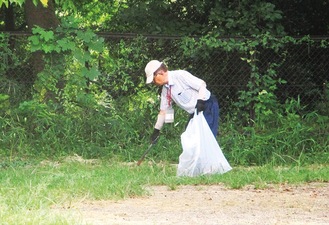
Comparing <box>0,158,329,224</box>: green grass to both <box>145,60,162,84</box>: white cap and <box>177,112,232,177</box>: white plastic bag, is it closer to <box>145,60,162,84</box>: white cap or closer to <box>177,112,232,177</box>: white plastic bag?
<box>177,112,232,177</box>: white plastic bag

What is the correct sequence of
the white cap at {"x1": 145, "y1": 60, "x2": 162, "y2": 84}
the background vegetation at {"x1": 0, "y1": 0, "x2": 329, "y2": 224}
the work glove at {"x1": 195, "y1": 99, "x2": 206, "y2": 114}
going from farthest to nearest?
the background vegetation at {"x1": 0, "y1": 0, "x2": 329, "y2": 224} < the work glove at {"x1": 195, "y1": 99, "x2": 206, "y2": 114} < the white cap at {"x1": 145, "y1": 60, "x2": 162, "y2": 84}

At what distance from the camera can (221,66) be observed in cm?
1272

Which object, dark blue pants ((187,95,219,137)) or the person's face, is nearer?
the person's face

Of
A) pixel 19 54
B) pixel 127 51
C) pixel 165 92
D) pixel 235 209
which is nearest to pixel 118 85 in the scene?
pixel 127 51

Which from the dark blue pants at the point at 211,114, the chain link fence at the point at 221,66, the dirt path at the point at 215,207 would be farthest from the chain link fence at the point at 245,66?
the dirt path at the point at 215,207

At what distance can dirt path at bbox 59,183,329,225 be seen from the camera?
6633mm

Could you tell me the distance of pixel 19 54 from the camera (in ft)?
40.4

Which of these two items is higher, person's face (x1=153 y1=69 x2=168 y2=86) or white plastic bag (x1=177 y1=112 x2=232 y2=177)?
person's face (x1=153 y1=69 x2=168 y2=86)

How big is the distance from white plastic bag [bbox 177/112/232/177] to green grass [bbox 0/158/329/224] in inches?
8.0

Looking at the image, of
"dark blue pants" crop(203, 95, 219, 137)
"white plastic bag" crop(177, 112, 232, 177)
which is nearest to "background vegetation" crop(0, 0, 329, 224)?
"white plastic bag" crop(177, 112, 232, 177)

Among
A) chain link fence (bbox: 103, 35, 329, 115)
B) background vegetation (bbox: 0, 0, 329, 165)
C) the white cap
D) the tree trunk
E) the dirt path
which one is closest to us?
the dirt path

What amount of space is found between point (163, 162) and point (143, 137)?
96 cm

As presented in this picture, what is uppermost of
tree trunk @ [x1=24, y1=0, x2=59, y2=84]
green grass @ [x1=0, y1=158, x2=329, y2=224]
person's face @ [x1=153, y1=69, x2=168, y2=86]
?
tree trunk @ [x1=24, y1=0, x2=59, y2=84]

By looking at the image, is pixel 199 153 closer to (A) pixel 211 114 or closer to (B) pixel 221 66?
(A) pixel 211 114
